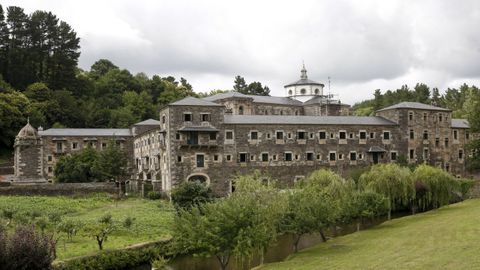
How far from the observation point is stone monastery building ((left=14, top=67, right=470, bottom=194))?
170 ft

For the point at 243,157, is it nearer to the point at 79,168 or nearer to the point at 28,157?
the point at 79,168

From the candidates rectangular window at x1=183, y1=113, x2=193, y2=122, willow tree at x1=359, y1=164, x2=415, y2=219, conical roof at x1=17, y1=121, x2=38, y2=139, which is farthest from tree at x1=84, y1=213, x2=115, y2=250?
conical roof at x1=17, y1=121, x2=38, y2=139

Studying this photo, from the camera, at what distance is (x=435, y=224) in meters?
34.1

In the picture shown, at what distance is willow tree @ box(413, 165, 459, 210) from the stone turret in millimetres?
37337

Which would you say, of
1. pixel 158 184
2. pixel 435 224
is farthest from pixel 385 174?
pixel 158 184

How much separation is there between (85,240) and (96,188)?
1875cm

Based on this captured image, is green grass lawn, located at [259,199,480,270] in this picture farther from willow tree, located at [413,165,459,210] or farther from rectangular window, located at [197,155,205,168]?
rectangular window, located at [197,155,205,168]

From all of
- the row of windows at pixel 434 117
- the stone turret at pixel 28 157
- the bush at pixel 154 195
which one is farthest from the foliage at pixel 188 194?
the row of windows at pixel 434 117

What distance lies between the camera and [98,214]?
135 ft

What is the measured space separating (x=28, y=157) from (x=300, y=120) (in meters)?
28.6

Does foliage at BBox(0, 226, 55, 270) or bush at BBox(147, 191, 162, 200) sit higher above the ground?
bush at BBox(147, 191, 162, 200)

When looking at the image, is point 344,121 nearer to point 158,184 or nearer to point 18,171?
point 158,184

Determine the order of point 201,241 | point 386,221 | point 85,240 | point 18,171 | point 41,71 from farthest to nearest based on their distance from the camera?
1. point 41,71
2. point 18,171
3. point 386,221
4. point 85,240
5. point 201,241

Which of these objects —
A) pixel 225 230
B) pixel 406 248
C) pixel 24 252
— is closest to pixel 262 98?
pixel 406 248
